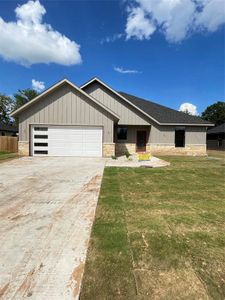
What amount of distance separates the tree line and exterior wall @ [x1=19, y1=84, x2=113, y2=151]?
44.5 m

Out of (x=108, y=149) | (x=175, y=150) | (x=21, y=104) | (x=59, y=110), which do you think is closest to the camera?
(x=59, y=110)

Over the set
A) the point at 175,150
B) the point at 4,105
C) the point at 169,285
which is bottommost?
the point at 169,285

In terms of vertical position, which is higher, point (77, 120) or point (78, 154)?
point (77, 120)

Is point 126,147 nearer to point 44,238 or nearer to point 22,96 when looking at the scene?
point 44,238

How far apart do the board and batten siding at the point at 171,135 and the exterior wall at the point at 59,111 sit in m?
7.07

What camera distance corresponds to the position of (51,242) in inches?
122

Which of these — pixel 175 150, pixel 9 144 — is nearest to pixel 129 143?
pixel 175 150

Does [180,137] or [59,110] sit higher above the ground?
[59,110]

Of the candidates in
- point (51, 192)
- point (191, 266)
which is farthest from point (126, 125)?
point (191, 266)

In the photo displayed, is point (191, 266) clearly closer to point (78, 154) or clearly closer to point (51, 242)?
point (51, 242)

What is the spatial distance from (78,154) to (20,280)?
13.0 metres

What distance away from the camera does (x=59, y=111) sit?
15.0 metres

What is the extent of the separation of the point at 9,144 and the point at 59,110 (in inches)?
313

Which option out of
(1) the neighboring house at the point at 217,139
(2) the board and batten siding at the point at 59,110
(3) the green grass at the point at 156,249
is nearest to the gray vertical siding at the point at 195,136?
(2) the board and batten siding at the point at 59,110
